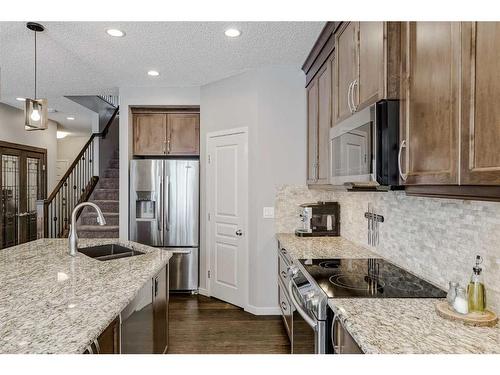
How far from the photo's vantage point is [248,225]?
12.8 ft

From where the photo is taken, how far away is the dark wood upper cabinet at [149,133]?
465 cm

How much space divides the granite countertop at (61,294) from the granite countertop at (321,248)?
1.05m

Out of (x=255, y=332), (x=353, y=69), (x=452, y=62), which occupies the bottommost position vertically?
(x=255, y=332)

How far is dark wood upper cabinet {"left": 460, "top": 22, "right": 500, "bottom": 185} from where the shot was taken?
3.28 feet

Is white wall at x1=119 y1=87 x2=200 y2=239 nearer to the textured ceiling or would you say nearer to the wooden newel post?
the textured ceiling

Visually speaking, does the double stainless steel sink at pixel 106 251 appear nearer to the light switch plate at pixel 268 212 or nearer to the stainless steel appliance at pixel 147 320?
the stainless steel appliance at pixel 147 320

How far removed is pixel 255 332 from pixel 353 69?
2.50 m

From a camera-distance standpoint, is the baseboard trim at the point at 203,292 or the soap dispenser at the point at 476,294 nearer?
the soap dispenser at the point at 476,294

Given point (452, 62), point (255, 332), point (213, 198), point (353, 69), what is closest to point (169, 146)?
point (213, 198)

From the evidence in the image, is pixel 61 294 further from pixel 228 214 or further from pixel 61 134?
pixel 61 134

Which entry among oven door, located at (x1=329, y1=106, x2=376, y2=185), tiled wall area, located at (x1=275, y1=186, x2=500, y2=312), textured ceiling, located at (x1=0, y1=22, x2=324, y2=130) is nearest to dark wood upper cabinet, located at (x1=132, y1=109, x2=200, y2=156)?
textured ceiling, located at (x1=0, y1=22, x2=324, y2=130)

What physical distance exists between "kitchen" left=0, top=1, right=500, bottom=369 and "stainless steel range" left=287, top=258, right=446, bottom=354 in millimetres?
15

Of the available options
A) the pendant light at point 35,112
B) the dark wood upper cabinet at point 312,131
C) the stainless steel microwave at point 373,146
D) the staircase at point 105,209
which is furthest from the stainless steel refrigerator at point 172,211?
the stainless steel microwave at point 373,146
